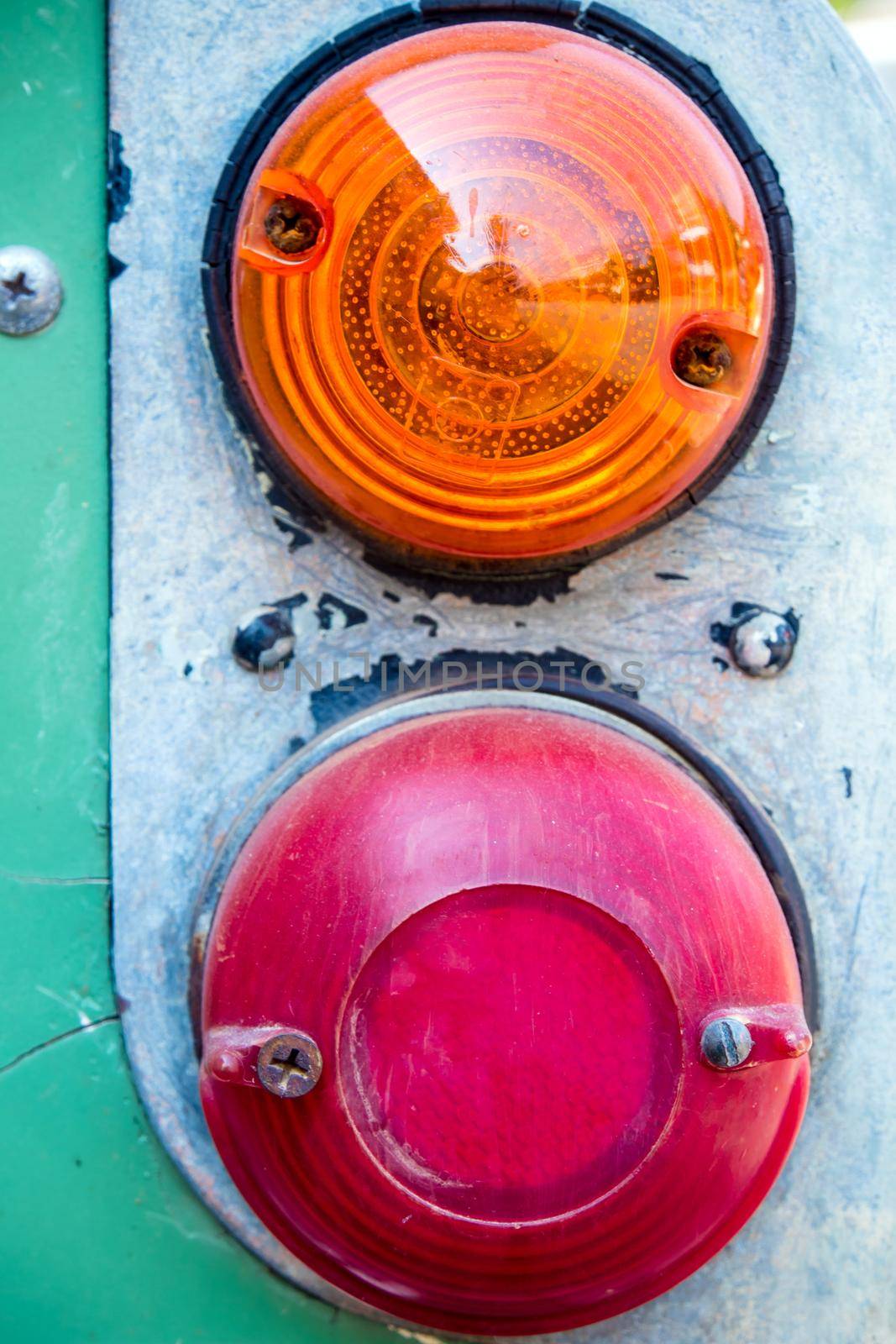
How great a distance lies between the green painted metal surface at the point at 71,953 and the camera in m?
0.82

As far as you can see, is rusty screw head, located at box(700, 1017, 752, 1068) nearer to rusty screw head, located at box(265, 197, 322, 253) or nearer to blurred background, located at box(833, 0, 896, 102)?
rusty screw head, located at box(265, 197, 322, 253)

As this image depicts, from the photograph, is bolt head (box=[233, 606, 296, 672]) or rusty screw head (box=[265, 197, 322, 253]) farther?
bolt head (box=[233, 606, 296, 672])

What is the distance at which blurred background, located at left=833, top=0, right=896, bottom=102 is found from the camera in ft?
5.54

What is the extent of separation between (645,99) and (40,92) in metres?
0.43

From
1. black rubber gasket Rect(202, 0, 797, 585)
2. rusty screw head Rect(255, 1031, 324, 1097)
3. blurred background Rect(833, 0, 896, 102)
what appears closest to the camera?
rusty screw head Rect(255, 1031, 324, 1097)

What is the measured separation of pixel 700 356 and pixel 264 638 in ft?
1.20

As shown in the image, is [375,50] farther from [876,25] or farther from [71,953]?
[876,25]

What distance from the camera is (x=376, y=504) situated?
2.52 feet

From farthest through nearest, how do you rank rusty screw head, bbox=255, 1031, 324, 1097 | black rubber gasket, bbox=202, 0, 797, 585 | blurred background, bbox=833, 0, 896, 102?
blurred background, bbox=833, 0, 896, 102 → black rubber gasket, bbox=202, 0, 797, 585 → rusty screw head, bbox=255, 1031, 324, 1097

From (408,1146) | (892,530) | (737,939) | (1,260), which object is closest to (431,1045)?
(408,1146)

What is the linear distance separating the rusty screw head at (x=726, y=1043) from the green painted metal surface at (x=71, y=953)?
0.40 m

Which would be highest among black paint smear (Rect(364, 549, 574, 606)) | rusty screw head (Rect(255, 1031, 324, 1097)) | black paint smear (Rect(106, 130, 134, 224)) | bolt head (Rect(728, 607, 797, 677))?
black paint smear (Rect(106, 130, 134, 224))

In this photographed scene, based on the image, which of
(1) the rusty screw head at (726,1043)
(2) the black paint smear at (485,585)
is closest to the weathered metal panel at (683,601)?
(2) the black paint smear at (485,585)

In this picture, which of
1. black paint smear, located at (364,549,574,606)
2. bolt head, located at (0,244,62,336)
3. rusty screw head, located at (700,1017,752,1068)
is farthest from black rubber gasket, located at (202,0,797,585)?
rusty screw head, located at (700,1017,752,1068)
